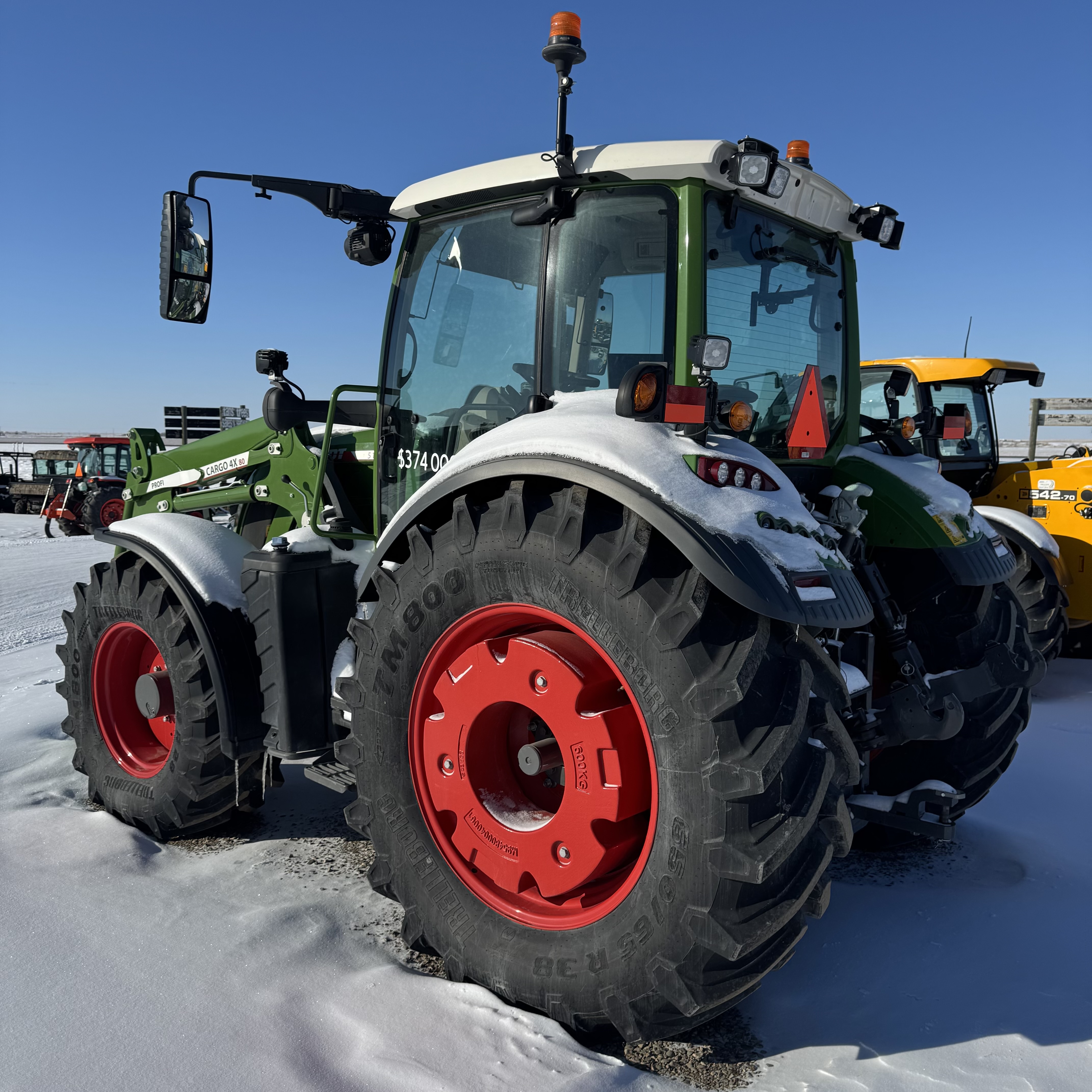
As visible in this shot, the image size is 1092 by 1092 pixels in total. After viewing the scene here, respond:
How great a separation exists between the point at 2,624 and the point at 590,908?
25.2 feet

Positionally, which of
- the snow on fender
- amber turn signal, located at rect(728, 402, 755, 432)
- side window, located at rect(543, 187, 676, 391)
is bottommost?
the snow on fender

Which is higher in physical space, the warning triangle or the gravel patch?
the warning triangle

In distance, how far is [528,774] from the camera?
2.42 metres

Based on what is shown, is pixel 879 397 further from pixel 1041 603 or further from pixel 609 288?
pixel 609 288

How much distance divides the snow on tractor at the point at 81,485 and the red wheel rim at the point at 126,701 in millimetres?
11421

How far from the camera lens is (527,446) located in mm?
2268

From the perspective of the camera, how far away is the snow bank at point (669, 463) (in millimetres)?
2021

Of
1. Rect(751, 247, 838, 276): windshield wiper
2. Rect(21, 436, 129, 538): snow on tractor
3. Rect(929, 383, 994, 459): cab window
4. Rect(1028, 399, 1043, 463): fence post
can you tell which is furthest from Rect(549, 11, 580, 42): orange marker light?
Rect(21, 436, 129, 538): snow on tractor

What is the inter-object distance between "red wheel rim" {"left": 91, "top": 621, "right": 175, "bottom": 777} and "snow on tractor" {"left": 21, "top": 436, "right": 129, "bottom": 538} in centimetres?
1142

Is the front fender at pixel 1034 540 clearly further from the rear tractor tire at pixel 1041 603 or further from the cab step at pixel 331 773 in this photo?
the cab step at pixel 331 773

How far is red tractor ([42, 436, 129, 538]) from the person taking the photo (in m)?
16.9

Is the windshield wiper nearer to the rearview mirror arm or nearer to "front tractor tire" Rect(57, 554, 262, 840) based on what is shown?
the rearview mirror arm

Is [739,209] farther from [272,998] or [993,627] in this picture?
[272,998]

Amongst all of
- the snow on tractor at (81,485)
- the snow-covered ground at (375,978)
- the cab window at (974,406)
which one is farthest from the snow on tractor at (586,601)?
the snow on tractor at (81,485)
